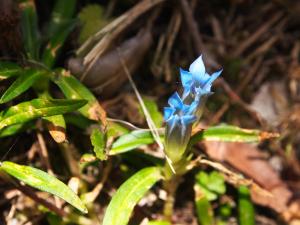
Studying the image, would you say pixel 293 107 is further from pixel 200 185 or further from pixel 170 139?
pixel 170 139

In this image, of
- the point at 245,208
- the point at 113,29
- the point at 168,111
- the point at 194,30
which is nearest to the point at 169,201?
the point at 245,208


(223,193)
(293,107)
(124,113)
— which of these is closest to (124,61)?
(124,113)

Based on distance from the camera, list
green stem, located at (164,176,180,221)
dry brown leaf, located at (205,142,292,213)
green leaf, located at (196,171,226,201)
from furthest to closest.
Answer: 1. dry brown leaf, located at (205,142,292,213)
2. green leaf, located at (196,171,226,201)
3. green stem, located at (164,176,180,221)

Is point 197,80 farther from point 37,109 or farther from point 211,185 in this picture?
point 211,185

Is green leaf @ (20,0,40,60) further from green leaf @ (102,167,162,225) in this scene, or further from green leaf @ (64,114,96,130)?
green leaf @ (102,167,162,225)

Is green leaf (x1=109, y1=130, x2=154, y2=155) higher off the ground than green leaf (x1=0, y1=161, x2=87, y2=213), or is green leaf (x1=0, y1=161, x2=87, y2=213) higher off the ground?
green leaf (x1=0, y1=161, x2=87, y2=213)

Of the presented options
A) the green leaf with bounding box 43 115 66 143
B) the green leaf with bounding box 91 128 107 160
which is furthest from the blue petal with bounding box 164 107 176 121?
the green leaf with bounding box 43 115 66 143
